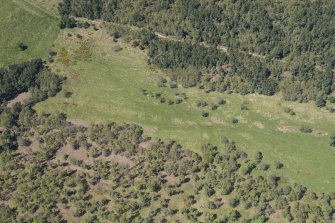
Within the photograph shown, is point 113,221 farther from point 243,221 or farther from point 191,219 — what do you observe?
point 243,221

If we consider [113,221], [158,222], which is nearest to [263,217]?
[158,222]

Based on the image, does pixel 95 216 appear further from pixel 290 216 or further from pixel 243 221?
pixel 290 216

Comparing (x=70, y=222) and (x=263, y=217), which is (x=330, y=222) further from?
(x=70, y=222)

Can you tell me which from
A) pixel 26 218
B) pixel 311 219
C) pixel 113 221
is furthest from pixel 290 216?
pixel 26 218

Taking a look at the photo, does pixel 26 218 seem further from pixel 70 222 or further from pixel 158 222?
pixel 158 222

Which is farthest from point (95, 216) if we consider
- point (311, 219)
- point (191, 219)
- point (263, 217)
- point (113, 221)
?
point (311, 219)

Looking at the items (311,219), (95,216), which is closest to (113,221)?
(95,216)
